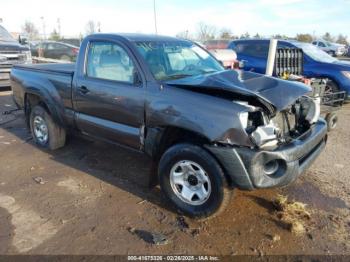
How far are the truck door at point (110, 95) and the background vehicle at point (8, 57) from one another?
688 centimetres

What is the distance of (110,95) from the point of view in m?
3.91

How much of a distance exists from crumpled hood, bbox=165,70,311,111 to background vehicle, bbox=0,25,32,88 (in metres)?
8.42

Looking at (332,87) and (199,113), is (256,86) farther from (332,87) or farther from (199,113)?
(332,87)

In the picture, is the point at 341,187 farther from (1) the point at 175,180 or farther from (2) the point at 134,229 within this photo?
(2) the point at 134,229

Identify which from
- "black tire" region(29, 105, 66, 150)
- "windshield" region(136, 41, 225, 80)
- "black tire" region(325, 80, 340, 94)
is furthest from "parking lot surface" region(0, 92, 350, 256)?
"black tire" region(325, 80, 340, 94)

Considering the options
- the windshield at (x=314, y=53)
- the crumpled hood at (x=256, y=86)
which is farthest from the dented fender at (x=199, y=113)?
the windshield at (x=314, y=53)

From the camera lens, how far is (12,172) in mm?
4598

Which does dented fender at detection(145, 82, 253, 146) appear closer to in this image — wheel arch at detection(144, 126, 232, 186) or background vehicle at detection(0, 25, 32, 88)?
wheel arch at detection(144, 126, 232, 186)

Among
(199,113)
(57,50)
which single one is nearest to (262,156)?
(199,113)

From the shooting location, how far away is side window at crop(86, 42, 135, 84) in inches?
151

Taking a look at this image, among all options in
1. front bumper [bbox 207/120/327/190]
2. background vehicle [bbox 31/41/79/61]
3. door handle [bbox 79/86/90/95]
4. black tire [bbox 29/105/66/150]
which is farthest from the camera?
background vehicle [bbox 31/41/79/61]

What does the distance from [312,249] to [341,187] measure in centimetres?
148

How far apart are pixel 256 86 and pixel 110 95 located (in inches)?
66.8

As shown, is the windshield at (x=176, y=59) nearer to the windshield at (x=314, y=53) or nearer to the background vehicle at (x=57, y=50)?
the windshield at (x=314, y=53)
